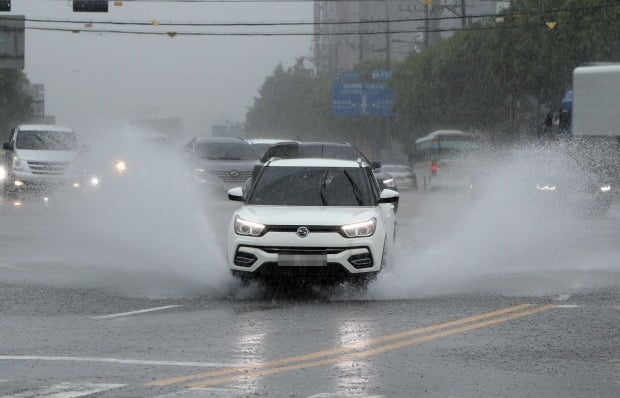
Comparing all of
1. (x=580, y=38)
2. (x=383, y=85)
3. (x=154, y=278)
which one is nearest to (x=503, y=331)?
(x=154, y=278)

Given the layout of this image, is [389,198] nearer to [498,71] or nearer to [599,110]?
[599,110]

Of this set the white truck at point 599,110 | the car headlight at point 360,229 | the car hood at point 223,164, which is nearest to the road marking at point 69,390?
the car headlight at point 360,229

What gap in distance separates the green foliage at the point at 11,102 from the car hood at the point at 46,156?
174ft

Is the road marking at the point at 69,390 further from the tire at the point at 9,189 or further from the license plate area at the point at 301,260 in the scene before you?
the tire at the point at 9,189

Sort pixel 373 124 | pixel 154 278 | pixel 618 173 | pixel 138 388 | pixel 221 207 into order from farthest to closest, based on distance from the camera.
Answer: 1. pixel 373 124
2. pixel 618 173
3. pixel 221 207
4. pixel 154 278
5. pixel 138 388

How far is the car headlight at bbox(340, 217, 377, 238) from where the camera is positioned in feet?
46.0

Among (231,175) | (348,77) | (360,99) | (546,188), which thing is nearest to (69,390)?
(546,188)

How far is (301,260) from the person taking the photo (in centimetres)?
1381

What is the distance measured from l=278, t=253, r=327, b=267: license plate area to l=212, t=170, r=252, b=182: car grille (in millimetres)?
23259

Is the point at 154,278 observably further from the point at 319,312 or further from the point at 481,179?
the point at 481,179

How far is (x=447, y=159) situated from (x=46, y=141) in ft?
91.3

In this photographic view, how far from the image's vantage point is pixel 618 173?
39281 mm

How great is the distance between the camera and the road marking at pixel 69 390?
849 cm

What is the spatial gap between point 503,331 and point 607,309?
1937 mm
